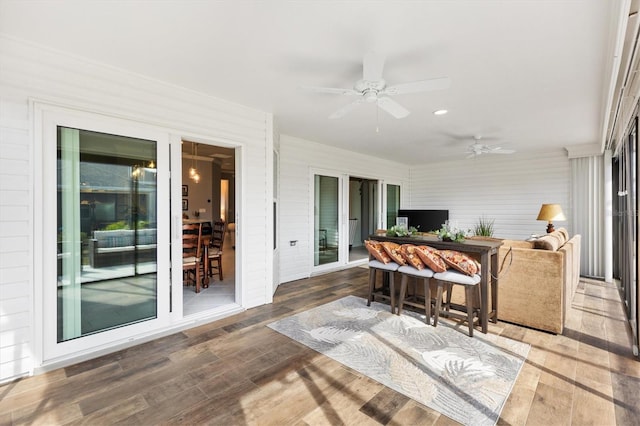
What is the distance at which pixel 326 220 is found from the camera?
6297mm

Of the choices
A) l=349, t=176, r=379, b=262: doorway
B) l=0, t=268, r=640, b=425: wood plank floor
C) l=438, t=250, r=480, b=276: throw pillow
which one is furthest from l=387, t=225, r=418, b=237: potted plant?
l=349, t=176, r=379, b=262: doorway

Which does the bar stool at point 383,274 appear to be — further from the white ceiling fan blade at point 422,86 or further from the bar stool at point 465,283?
the white ceiling fan blade at point 422,86

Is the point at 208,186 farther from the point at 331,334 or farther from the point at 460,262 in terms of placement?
the point at 460,262

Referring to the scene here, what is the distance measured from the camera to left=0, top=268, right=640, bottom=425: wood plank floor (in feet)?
6.27

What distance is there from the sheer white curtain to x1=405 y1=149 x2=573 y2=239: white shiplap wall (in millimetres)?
198

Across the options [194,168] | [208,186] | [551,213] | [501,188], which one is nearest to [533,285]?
[551,213]

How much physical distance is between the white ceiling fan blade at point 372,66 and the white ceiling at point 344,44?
→ 0.19 meters

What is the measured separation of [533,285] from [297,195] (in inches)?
151

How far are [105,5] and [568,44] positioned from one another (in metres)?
3.49

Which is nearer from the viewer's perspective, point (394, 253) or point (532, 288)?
point (532, 288)

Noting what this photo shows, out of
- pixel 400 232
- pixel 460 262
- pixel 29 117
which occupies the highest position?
pixel 29 117

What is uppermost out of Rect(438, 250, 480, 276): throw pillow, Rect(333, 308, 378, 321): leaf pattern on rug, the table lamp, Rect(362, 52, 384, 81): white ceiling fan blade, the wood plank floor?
Rect(362, 52, 384, 81): white ceiling fan blade

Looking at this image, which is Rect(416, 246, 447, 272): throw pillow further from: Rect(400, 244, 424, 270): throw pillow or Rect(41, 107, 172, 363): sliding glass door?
Rect(41, 107, 172, 363): sliding glass door

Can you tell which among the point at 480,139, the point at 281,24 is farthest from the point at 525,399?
the point at 480,139
